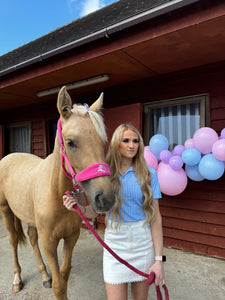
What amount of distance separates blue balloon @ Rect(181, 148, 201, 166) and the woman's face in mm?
1267

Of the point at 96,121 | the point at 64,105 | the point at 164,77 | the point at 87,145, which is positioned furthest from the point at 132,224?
the point at 164,77

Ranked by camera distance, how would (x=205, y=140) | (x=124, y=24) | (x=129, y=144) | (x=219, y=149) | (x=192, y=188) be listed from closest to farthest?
(x=129, y=144), (x=124, y=24), (x=219, y=149), (x=205, y=140), (x=192, y=188)

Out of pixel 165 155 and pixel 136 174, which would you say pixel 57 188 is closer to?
pixel 136 174

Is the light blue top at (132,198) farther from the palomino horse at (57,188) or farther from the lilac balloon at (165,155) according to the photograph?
the lilac balloon at (165,155)

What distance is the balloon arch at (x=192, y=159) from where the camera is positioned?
2160 millimetres

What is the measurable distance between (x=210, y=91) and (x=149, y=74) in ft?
3.02

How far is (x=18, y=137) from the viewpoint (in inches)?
220

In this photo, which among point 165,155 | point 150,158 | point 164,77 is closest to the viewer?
point 165,155

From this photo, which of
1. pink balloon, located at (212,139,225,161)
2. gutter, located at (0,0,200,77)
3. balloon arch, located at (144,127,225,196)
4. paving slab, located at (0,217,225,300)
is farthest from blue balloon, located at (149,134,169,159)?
paving slab, located at (0,217,225,300)

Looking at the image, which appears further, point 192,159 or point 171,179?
point 171,179

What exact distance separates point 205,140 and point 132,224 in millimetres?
1521

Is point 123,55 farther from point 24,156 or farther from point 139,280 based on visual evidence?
point 139,280

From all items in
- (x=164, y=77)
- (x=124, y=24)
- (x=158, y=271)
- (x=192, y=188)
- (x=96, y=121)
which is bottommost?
(x=158, y=271)

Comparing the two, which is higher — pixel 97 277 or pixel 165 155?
pixel 165 155
